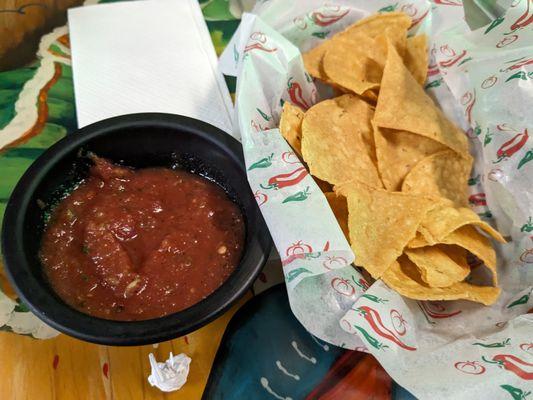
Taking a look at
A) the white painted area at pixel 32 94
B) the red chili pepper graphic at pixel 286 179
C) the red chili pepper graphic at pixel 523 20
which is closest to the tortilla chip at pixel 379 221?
the red chili pepper graphic at pixel 286 179

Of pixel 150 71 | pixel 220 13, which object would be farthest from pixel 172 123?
pixel 220 13

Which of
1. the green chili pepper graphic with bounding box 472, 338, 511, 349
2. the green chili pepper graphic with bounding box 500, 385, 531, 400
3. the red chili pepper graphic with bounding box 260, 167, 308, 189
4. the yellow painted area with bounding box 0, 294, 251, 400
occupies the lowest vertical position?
the yellow painted area with bounding box 0, 294, 251, 400

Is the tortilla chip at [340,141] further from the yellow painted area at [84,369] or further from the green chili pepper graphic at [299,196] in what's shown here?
the yellow painted area at [84,369]

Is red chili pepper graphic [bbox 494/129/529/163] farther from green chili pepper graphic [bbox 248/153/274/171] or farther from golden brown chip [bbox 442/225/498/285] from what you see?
green chili pepper graphic [bbox 248/153/274/171]

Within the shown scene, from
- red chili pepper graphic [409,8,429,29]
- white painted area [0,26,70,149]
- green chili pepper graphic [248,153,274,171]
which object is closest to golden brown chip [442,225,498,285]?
green chili pepper graphic [248,153,274,171]

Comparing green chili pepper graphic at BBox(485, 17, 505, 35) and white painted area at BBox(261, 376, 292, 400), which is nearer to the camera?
white painted area at BBox(261, 376, 292, 400)

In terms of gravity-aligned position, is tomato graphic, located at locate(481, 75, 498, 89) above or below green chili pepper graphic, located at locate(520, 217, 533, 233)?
above

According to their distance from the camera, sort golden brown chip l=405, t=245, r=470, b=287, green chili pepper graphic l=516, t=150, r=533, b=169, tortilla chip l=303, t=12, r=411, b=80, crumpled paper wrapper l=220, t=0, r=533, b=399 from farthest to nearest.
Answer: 1. tortilla chip l=303, t=12, r=411, b=80
2. green chili pepper graphic l=516, t=150, r=533, b=169
3. golden brown chip l=405, t=245, r=470, b=287
4. crumpled paper wrapper l=220, t=0, r=533, b=399
